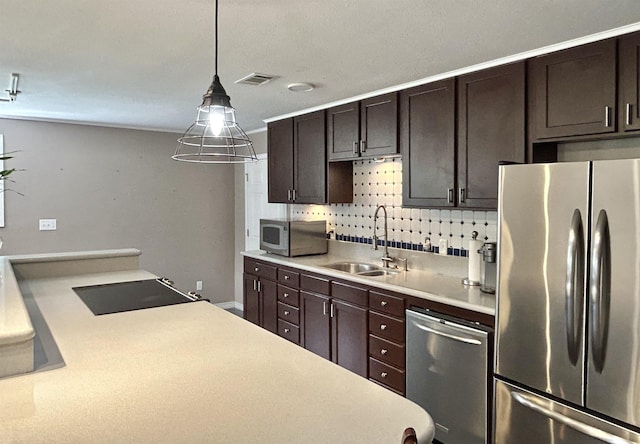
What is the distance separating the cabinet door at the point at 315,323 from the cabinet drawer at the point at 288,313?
0.25 ft

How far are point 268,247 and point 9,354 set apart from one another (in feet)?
10.2

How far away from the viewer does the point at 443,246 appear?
342 centimetres

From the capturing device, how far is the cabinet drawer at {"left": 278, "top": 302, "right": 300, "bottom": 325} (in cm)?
397

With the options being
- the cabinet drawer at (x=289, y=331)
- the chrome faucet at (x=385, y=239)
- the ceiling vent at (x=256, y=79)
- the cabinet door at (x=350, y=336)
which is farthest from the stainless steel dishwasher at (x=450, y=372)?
the ceiling vent at (x=256, y=79)

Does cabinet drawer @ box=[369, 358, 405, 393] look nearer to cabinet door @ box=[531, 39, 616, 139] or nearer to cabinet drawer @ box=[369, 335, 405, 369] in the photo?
cabinet drawer @ box=[369, 335, 405, 369]

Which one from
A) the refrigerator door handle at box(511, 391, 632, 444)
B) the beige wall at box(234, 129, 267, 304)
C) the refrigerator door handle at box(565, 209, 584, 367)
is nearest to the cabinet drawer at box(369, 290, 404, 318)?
the refrigerator door handle at box(511, 391, 632, 444)

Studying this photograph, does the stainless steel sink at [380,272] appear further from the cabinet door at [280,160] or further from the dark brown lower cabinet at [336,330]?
the cabinet door at [280,160]

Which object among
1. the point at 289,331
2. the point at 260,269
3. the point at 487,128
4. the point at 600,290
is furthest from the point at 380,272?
the point at 600,290

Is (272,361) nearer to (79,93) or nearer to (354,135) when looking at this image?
(354,135)

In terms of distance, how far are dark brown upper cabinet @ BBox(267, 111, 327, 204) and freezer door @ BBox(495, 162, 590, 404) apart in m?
2.09

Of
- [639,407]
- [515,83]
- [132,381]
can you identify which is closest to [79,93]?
[132,381]

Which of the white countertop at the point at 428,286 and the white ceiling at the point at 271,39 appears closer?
the white ceiling at the point at 271,39

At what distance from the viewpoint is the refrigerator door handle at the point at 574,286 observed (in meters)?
1.95

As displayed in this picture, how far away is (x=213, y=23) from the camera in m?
2.11
